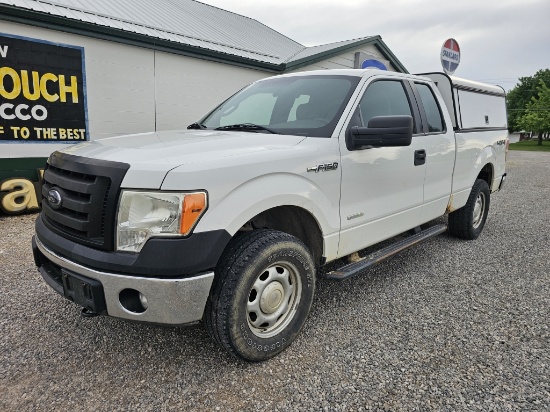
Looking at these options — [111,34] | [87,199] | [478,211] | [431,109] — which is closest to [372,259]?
[431,109]

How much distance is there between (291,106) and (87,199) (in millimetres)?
1797

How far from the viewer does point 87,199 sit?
2215 millimetres

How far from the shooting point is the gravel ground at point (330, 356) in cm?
219

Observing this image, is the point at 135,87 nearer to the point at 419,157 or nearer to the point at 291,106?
the point at 291,106

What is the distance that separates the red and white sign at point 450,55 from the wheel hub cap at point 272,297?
657 cm

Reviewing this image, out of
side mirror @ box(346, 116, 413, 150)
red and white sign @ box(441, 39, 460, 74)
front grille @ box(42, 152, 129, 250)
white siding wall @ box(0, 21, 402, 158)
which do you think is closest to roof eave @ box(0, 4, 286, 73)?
white siding wall @ box(0, 21, 402, 158)

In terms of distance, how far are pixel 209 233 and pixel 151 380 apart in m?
0.98

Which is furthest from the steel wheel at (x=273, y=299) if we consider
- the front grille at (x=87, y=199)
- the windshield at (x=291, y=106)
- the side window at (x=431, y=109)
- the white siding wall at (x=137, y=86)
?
the white siding wall at (x=137, y=86)

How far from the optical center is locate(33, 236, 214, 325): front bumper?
206cm

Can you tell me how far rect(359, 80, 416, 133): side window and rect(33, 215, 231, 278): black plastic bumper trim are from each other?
1685 millimetres

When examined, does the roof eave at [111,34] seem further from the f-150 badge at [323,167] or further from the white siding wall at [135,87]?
the f-150 badge at [323,167]

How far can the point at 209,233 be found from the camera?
Answer: 2.11 metres

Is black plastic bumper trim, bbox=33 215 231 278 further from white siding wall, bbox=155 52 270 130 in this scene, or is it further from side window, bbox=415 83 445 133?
white siding wall, bbox=155 52 270 130

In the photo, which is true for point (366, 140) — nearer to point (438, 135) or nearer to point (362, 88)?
point (362, 88)
